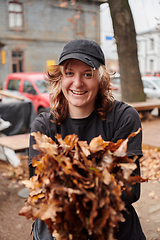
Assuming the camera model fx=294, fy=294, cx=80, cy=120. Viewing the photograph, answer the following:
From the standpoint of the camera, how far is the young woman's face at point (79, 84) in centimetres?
187

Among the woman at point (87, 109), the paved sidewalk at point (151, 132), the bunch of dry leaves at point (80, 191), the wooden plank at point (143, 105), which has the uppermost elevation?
the woman at point (87, 109)

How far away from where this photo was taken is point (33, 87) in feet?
33.0

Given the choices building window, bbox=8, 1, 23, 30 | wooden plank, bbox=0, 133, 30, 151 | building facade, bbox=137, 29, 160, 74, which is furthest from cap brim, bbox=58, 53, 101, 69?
building facade, bbox=137, 29, 160, 74

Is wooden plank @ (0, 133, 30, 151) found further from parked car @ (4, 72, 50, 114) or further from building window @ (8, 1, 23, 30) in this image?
building window @ (8, 1, 23, 30)

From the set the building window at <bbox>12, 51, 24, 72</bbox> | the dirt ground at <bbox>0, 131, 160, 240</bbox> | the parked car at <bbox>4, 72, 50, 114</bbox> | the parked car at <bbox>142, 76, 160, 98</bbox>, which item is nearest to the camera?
the dirt ground at <bbox>0, 131, 160, 240</bbox>

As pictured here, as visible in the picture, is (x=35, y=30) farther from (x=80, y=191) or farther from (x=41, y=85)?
(x=80, y=191)

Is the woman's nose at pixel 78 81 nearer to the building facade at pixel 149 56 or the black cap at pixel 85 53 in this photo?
the black cap at pixel 85 53

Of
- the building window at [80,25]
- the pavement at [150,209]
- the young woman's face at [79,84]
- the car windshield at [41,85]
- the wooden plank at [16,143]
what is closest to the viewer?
the young woman's face at [79,84]

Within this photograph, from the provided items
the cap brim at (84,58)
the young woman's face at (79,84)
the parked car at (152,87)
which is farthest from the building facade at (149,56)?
the cap brim at (84,58)

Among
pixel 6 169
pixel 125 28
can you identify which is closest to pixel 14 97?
pixel 6 169

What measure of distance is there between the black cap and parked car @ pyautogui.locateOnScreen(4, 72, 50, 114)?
7.29 meters

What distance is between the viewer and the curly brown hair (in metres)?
2.05

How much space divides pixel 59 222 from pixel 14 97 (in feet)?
20.7

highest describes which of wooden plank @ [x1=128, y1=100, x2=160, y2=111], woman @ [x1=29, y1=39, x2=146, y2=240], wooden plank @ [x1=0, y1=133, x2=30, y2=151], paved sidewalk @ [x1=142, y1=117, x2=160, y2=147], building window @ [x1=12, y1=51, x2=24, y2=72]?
building window @ [x1=12, y1=51, x2=24, y2=72]
